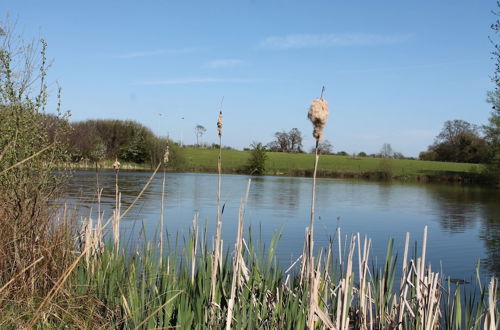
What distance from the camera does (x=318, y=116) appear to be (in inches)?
82.3

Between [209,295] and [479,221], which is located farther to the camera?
[479,221]

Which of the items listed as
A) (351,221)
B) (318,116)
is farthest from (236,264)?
(351,221)

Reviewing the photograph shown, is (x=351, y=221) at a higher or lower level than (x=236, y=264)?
lower

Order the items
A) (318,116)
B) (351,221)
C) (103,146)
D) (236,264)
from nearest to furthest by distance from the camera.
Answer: (318,116), (236,264), (103,146), (351,221)

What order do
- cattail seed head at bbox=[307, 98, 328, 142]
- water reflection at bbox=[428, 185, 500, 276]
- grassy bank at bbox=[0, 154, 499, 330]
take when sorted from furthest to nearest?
water reflection at bbox=[428, 185, 500, 276], grassy bank at bbox=[0, 154, 499, 330], cattail seed head at bbox=[307, 98, 328, 142]

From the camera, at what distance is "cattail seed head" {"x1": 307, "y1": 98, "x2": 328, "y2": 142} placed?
208 cm

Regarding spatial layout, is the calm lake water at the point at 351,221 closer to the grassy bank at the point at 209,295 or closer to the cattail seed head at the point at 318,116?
the grassy bank at the point at 209,295

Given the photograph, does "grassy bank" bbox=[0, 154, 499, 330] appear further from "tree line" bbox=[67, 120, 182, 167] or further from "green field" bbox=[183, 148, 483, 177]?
"green field" bbox=[183, 148, 483, 177]

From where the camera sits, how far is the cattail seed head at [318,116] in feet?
6.82

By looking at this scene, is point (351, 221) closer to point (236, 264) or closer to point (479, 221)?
point (479, 221)

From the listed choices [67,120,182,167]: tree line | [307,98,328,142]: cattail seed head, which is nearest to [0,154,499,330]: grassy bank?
[67,120,182,167]: tree line

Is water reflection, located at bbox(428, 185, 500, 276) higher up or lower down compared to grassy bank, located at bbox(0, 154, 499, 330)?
lower down

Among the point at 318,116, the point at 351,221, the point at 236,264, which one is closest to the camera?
the point at 318,116

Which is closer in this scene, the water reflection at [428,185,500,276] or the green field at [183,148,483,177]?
the water reflection at [428,185,500,276]
